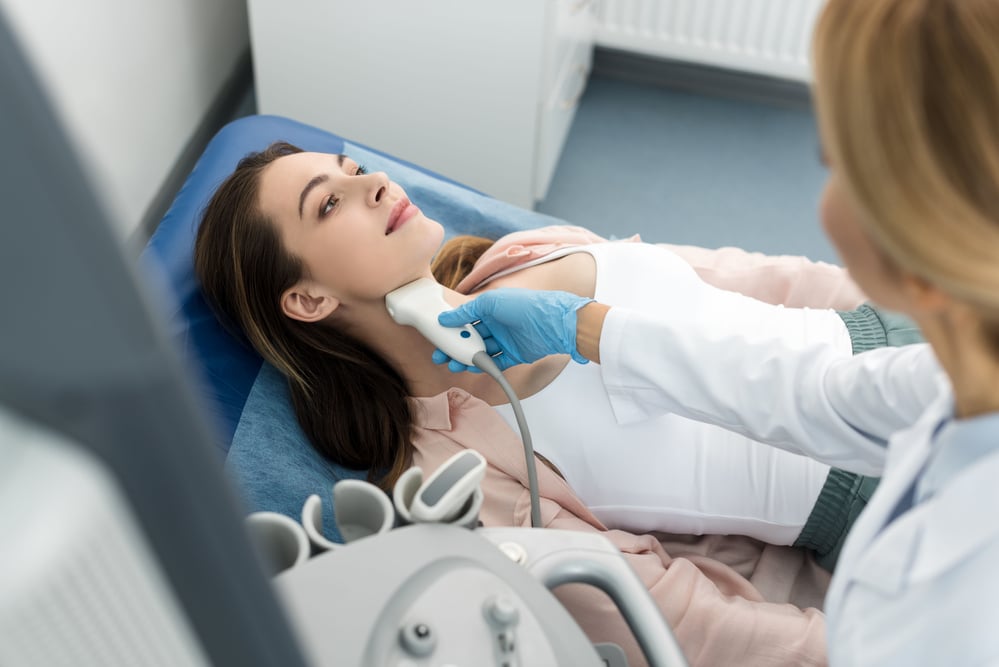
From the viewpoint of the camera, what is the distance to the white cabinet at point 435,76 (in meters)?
2.04

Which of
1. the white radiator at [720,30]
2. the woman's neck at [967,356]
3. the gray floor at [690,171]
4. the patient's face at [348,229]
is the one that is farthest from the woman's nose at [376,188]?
the white radiator at [720,30]

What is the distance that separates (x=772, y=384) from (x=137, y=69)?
5.38 ft

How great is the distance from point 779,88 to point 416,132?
129cm

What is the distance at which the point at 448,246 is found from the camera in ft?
5.62

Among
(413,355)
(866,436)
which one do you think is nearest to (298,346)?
(413,355)

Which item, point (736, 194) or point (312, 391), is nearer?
point (312, 391)

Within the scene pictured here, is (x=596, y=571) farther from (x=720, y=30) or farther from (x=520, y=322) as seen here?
(x=720, y=30)

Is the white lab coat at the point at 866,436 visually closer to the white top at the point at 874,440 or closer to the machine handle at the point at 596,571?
the white top at the point at 874,440

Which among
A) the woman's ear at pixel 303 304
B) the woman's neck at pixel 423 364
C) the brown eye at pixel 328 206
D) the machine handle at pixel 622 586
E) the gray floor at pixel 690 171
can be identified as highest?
the brown eye at pixel 328 206

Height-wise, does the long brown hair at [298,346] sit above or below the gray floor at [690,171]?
above

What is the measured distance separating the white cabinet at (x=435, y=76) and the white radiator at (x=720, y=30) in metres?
0.41

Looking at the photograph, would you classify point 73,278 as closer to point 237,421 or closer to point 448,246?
point 237,421

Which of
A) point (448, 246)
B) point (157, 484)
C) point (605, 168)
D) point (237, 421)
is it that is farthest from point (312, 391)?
point (605, 168)

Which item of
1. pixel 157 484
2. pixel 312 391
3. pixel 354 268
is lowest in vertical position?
pixel 312 391
